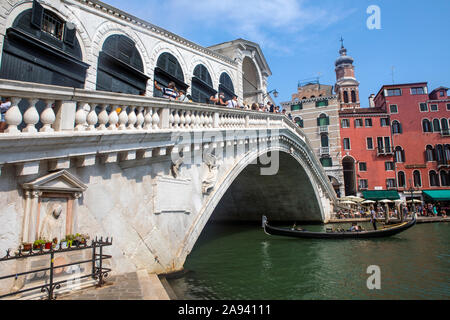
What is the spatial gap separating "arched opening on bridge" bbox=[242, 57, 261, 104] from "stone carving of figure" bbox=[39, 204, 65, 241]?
13543 millimetres

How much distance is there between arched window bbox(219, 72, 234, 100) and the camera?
496 inches

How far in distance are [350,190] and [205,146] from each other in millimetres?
24932

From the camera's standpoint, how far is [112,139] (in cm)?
434

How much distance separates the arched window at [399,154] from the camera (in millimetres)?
26219

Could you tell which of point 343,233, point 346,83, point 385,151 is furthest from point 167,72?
point 346,83

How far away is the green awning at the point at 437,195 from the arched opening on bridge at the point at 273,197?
10.6 metres

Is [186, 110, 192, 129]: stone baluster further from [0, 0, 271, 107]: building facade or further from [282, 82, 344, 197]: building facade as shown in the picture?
[282, 82, 344, 197]: building facade

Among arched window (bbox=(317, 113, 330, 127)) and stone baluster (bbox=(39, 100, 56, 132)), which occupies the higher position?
arched window (bbox=(317, 113, 330, 127))

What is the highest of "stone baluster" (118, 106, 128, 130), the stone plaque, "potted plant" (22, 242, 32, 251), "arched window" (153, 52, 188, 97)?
"arched window" (153, 52, 188, 97)

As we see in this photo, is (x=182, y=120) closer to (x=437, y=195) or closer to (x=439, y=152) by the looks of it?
(x=437, y=195)

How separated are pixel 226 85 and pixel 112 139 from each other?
30.5 feet

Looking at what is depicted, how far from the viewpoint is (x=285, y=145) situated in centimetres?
1335

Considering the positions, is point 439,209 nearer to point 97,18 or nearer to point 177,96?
point 177,96

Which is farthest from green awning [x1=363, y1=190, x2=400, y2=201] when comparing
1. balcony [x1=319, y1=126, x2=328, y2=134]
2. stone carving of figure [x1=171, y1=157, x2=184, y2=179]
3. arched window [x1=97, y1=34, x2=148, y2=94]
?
stone carving of figure [x1=171, y1=157, x2=184, y2=179]
